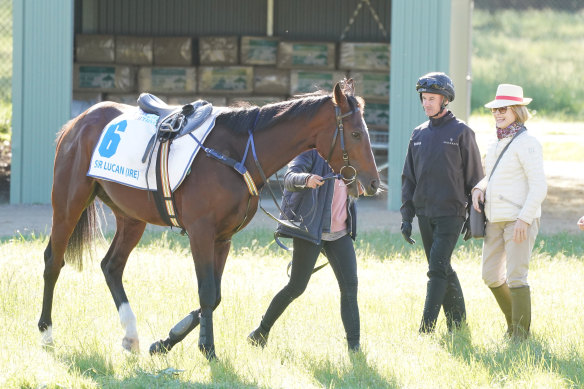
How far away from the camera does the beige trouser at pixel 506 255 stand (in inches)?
233

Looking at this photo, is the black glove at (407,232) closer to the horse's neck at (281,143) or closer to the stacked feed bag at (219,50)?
the horse's neck at (281,143)

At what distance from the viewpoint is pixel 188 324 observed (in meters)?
5.61

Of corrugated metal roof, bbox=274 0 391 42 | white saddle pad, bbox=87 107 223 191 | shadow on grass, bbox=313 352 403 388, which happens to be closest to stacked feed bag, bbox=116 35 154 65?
corrugated metal roof, bbox=274 0 391 42

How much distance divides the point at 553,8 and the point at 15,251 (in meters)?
34.8

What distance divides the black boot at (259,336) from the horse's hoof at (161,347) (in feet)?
1.81

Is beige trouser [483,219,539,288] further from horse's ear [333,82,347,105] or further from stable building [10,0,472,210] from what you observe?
stable building [10,0,472,210]

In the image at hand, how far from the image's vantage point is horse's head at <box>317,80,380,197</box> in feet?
17.1

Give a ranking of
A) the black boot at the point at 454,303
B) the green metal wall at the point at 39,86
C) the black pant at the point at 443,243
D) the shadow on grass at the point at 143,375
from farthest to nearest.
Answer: the green metal wall at the point at 39,86, the black boot at the point at 454,303, the black pant at the point at 443,243, the shadow on grass at the point at 143,375

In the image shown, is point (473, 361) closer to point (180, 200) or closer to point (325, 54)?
point (180, 200)

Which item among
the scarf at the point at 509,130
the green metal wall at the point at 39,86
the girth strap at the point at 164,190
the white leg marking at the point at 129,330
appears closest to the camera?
the girth strap at the point at 164,190

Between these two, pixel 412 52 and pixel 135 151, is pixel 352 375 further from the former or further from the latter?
pixel 412 52

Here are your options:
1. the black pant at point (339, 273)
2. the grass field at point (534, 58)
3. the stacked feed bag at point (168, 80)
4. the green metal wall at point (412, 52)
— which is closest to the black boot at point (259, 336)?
the black pant at point (339, 273)

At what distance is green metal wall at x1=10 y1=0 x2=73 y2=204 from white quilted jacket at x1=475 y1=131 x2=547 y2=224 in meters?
8.01

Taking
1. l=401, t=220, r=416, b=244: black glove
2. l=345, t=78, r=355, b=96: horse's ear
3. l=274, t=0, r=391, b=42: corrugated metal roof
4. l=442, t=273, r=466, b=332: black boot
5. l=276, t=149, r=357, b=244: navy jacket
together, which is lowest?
l=442, t=273, r=466, b=332: black boot
